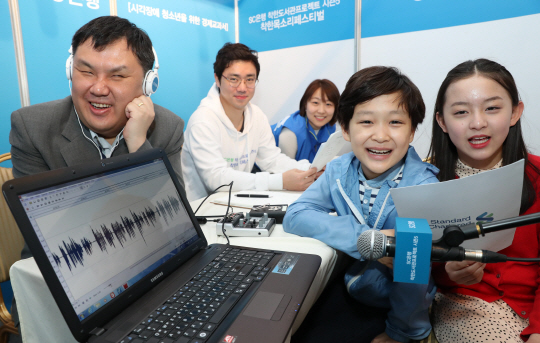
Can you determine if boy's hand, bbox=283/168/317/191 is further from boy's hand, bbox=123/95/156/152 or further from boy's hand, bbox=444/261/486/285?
boy's hand, bbox=444/261/486/285

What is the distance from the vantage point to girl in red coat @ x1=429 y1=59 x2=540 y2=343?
2.88ft

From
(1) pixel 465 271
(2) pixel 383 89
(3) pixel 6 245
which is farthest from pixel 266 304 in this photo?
(3) pixel 6 245

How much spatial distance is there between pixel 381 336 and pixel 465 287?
0.29m

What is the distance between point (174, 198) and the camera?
821 mm

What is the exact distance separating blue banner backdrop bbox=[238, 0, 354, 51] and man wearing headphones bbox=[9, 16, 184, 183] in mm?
2244

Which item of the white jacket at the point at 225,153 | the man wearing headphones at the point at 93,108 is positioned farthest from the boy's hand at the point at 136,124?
the white jacket at the point at 225,153

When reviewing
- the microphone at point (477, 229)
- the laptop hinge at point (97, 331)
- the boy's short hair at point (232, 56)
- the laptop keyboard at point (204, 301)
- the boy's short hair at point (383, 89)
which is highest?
the boy's short hair at point (232, 56)

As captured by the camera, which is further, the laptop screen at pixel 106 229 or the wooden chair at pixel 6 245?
the wooden chair at pixel 6 245

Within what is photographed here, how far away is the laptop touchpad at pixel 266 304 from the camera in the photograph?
1.93ft

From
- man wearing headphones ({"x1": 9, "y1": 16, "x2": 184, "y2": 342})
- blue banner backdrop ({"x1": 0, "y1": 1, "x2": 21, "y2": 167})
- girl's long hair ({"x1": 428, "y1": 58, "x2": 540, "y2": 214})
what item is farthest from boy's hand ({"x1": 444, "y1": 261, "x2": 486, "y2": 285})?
blue banner backdrop ({"x1": 0, "y1": 1, "x2": 21, "y2": 167})

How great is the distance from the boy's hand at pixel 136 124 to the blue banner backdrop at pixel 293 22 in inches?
91.4

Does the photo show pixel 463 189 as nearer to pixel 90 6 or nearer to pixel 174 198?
pixel 174 198

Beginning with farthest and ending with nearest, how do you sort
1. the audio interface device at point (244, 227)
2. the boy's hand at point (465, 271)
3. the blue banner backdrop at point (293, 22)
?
the blue banner backdrop at point (293, 22) < the audio interface device at point (244, 227) < the boy's hand at point (465, 271)

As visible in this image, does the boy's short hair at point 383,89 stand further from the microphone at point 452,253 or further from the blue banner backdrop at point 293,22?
the blue banner backdrop at point 293,22
